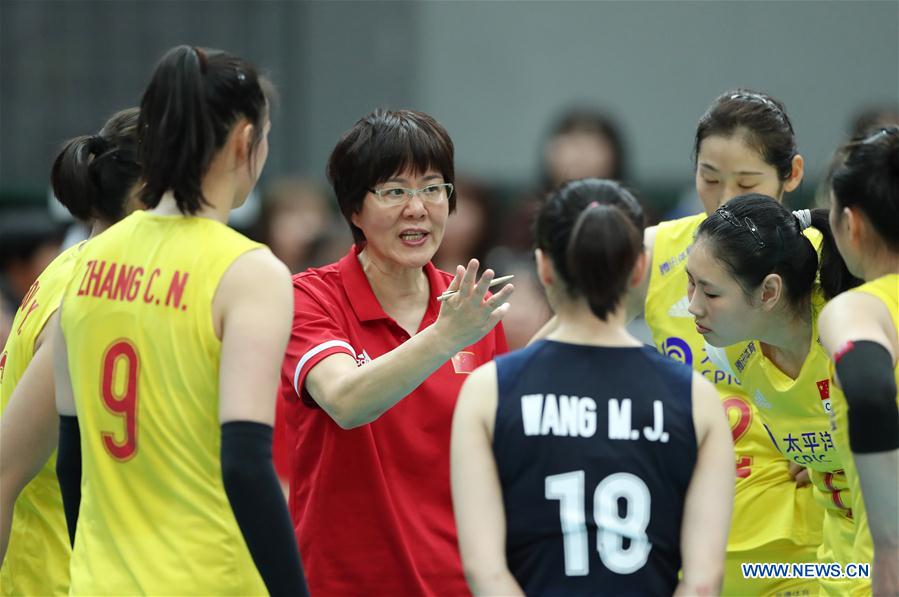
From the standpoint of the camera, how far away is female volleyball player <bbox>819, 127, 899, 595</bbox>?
2754 mm

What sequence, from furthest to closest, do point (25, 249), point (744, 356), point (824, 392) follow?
point (25, 249), point (744, 356), point (824, 392)

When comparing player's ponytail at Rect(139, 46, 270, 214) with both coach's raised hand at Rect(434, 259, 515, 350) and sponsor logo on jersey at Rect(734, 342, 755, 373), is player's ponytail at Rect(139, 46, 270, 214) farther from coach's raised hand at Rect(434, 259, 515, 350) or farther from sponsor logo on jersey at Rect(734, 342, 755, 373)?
sponsor logo on jersey at Rect(734, 342, 755, 373)

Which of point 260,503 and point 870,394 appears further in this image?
point 870,394

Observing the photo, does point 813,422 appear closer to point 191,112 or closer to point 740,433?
point 740,433

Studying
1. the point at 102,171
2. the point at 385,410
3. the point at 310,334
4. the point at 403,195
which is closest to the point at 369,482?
the point at 385,410

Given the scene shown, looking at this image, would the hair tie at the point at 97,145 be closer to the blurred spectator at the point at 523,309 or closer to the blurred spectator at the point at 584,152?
the blurred spectator at the point at 523,309

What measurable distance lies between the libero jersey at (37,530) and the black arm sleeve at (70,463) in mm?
439

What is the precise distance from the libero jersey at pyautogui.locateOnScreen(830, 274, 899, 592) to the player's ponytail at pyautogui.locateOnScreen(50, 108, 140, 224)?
6.27 feet

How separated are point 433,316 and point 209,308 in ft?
3.77

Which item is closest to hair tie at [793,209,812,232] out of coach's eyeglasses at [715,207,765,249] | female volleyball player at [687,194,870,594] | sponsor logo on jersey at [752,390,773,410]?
Result: female volleyball player at [687,194,870,594]

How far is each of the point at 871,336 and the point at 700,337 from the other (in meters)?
1.39

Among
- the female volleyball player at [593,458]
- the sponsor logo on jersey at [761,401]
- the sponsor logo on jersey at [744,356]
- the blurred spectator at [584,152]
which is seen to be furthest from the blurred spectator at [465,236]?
the female volleyball player at [593,458]

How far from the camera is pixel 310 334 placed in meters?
3.45

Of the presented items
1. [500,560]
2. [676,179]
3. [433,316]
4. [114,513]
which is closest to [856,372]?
[500,560]
